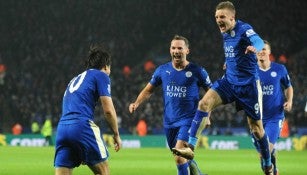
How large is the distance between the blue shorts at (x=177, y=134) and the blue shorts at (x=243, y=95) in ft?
2.59

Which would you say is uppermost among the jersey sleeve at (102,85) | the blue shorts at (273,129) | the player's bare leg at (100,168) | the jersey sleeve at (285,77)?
the jersey sleeve at (102,85)

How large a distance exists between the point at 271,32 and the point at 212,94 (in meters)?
28.1

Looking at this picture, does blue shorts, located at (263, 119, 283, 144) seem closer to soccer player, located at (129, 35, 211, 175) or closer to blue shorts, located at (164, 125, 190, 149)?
soccer player, located at (129, 35, 211, 175)

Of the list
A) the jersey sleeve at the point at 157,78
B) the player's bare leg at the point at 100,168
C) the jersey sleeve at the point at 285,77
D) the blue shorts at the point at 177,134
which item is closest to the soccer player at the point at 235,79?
the blue shorts at the point at 177,134

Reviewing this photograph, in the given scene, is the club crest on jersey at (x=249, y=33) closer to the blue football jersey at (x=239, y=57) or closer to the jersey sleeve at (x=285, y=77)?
the blue football jersey at (x=239, y=57)

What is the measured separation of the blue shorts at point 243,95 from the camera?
28.0 ft

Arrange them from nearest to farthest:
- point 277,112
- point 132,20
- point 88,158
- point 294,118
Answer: point 88,158 → point 277,112 → point 294,118 → point 132,20

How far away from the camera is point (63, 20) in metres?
41.5

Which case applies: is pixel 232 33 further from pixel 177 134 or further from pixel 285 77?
pixel 285 77

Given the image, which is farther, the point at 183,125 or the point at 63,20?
the point at 63,20

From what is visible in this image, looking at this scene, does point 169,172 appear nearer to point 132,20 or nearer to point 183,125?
point 183,125

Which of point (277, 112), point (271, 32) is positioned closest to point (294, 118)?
point (271, 32)

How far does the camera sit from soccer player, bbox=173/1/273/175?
332 inches

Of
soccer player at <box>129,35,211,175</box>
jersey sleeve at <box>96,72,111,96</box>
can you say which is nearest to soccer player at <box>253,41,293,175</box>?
soccer player at <box>129,35,211,175</box>
